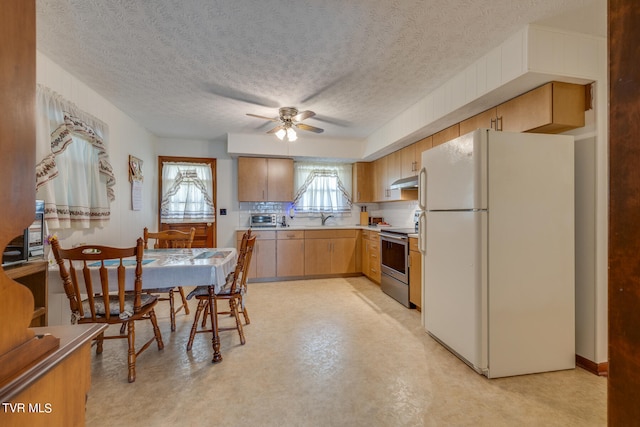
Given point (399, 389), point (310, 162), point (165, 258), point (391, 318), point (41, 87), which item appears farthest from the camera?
point (310, 162)

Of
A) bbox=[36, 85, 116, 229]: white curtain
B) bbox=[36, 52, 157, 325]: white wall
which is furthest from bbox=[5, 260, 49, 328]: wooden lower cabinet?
bbox=[36, 85, 116, 229]: white curtain

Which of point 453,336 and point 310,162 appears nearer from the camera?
point 453,336

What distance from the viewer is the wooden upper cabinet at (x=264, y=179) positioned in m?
4.72

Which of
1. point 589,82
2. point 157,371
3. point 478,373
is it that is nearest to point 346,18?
point 589,82

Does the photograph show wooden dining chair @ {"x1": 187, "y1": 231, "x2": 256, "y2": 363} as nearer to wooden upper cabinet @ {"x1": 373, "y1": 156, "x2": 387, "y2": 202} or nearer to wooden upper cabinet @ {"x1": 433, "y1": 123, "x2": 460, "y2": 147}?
wooden upper cabinet @ {"x1": 433, "y1": 123, "x2": 460, "y2": 147}

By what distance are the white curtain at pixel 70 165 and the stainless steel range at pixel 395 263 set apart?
10.6 feet

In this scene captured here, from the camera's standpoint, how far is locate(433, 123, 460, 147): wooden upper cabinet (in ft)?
9.79

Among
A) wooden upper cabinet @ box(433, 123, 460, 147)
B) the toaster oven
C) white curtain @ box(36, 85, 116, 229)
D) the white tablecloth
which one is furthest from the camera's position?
the toaster oven

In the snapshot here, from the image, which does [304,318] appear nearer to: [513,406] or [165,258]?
[165,258]

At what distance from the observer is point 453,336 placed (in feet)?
7.33

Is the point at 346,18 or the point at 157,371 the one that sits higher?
the point at 346,18

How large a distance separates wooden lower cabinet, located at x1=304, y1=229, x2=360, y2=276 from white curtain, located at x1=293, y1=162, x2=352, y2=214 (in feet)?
2.28

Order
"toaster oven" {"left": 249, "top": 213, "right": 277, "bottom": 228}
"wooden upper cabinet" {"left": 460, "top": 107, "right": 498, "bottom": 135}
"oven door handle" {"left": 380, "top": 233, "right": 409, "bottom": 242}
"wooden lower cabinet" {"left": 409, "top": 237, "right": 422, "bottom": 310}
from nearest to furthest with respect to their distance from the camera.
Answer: "wooden upper cabinet" {"left": 460, "top": 107, "right": 498, "bottom": 135}, "wooden lower cabinet" {"left": 409, "top": 237, "right": 422, "bottom": 310}, "oven door handle" {"left": 380, "top": 233, "right": 409, "bottom": 242}, "toaster oven" {"left": 249, "top": 213, "right": 277, "bottom": 228}

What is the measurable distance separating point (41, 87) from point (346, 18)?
2.30 m
